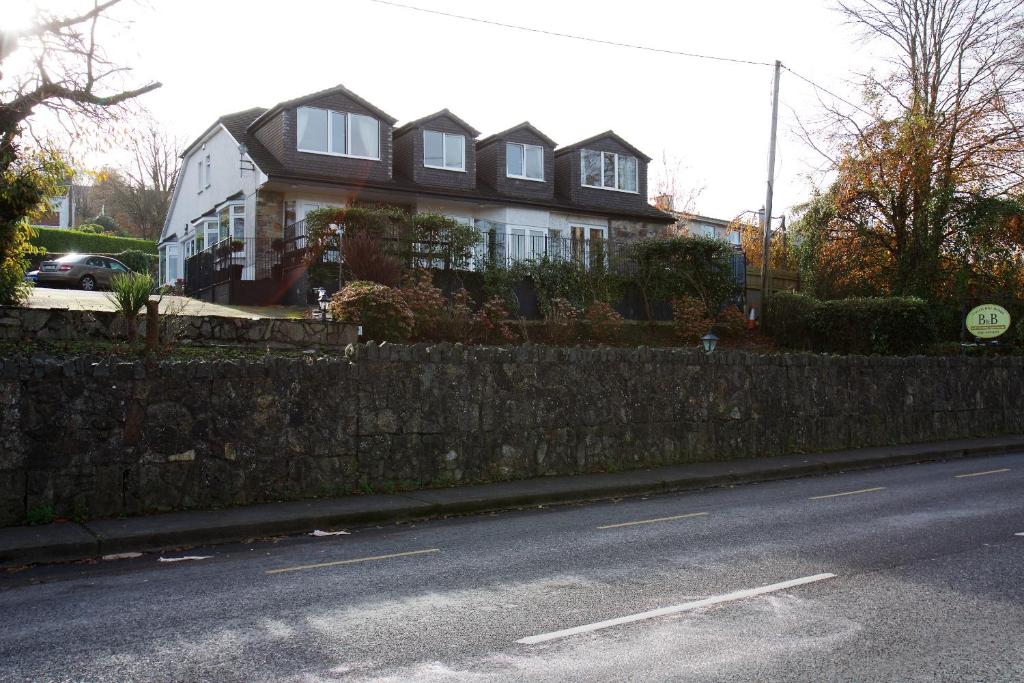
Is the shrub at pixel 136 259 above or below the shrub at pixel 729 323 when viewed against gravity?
above

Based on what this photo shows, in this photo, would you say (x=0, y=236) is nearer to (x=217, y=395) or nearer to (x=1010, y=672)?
(x=217, y=395)

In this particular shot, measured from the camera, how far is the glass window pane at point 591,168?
128 ft

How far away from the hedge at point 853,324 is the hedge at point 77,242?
34.7m

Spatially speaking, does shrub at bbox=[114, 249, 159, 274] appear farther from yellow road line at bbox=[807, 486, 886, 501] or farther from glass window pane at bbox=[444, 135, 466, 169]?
yellow road line at bbox=[807, 486, 886, 501]

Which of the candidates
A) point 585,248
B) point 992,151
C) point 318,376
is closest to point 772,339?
point 585,248

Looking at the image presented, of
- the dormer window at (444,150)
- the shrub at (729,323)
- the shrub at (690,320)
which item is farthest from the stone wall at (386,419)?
the dormer window at (444,150)

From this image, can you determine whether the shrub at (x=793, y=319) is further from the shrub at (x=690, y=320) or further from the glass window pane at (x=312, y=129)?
the glass window pane at (x=312, y=129)

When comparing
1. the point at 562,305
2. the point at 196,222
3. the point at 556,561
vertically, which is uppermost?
the point at 196,222

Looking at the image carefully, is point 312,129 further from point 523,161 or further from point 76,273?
point 76,273

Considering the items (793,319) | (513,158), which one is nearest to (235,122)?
(513,158)

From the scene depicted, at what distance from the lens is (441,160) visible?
114 ft

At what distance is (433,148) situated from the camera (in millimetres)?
34500

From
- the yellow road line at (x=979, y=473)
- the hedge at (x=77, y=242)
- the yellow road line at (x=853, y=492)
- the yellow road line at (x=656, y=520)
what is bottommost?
the yellow road line at (x=979, y=473)

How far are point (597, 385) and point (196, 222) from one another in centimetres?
2655
